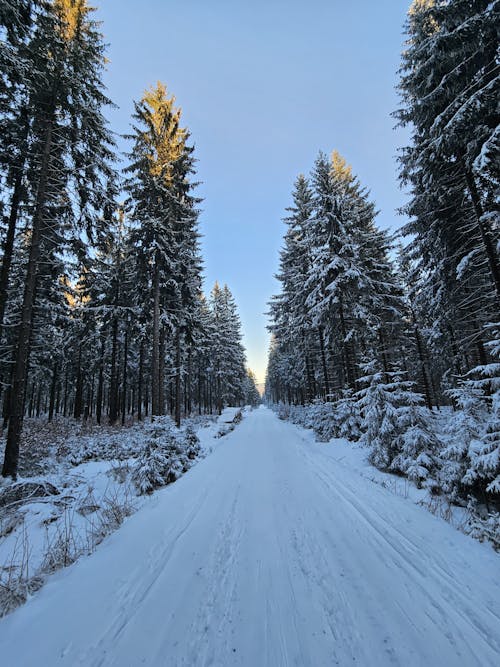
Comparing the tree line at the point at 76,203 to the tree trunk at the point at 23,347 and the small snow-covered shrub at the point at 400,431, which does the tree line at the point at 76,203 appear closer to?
the tree trunk at the point at 23,347

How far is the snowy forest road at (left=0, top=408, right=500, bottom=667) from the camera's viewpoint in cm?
221

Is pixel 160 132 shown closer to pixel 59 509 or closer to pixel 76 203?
pixel 76 203

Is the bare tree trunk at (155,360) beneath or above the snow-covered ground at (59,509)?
above

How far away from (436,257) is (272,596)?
514 inches

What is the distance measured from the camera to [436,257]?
11.5 meters

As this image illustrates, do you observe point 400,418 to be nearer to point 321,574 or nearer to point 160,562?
point 321,574

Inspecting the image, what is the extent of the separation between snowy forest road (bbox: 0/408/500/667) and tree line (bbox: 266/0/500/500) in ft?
5.64

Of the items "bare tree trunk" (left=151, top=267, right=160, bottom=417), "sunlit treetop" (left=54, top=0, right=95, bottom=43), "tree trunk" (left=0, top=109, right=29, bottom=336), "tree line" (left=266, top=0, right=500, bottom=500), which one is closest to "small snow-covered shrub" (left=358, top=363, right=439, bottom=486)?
"tree line" (left=266, top=0, right=500, bottom=500)

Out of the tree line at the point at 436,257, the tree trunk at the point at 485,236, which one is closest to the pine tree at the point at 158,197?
the tree line at the point at 436,257

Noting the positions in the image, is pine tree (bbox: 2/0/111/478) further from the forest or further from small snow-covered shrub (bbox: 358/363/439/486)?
small snow-covered shrub (bbox: 358/363/439/486)

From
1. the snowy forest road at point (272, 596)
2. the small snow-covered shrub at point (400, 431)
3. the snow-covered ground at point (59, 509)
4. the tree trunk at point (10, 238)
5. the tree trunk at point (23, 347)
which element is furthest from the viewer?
the tree trunk at point (10, 238)

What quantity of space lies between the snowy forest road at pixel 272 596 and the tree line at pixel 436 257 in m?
1.72

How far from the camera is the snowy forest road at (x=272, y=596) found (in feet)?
7.23

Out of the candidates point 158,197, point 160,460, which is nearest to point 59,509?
point 160,460
